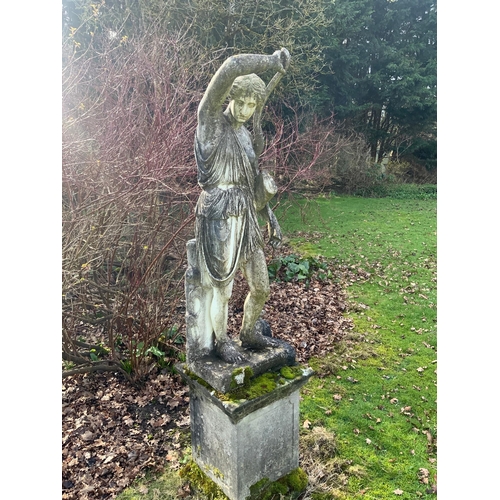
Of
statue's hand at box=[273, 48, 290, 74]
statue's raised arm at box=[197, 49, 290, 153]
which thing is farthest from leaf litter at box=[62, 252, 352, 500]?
statue's hand at box=[273, 48, 290, 74]

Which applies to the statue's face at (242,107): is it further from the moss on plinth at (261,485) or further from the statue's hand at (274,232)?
the moss on plinth at (261,485)

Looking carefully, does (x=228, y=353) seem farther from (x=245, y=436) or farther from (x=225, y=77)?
(x=225, y=77)

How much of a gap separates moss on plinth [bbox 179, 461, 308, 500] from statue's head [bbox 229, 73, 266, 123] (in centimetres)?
270

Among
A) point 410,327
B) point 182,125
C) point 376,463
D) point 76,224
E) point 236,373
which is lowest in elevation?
point 376,463

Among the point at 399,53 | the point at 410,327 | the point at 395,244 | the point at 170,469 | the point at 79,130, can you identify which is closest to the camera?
the point at 170,469

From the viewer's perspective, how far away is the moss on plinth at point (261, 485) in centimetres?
295

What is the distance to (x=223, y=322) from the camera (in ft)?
9.62

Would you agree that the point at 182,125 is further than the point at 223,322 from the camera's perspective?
Yes

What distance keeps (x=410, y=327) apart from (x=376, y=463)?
3.11 m

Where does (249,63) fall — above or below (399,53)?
below

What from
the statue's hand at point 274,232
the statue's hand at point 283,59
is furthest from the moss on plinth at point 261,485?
the statue's hand at point 283,59

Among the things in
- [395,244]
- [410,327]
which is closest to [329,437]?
[410,327]

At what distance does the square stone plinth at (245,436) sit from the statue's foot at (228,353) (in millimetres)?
268

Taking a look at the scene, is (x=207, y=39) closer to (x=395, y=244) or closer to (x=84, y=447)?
(x=395, y=244)
